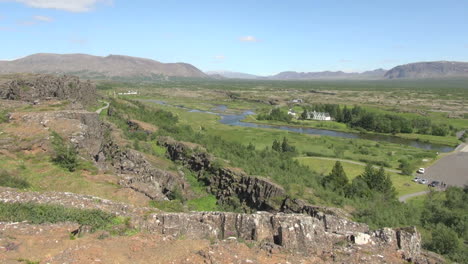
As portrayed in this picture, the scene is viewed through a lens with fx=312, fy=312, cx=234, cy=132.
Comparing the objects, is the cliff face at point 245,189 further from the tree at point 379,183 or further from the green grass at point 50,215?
the tree at point 379,183

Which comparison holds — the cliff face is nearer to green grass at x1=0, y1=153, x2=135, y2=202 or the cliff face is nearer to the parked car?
green grass at x1=0, y1=153, x2=135, y2=202

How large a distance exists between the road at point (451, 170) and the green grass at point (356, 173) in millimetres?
6534

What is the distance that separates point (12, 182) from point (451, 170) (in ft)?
246

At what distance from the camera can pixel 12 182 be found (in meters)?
17.1

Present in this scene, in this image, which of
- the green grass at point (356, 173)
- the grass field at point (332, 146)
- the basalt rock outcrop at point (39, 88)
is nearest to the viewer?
the basalt rock outcrop at point (39, 88)

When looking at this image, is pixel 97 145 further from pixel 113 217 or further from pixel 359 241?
pixel 359 241

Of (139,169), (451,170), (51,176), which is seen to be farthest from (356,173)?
(51,176)

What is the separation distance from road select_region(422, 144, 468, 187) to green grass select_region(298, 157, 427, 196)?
6534mm

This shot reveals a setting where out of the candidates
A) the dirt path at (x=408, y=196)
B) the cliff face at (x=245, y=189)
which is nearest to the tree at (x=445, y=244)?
the cliff face at (x=245, y=189)

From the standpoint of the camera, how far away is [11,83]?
43.9 metres

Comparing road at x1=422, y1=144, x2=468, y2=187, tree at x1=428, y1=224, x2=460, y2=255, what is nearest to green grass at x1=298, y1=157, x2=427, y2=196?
road at x1=422, y1=144, x2=468, y2=187

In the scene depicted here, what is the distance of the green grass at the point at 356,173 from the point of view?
50719 mm

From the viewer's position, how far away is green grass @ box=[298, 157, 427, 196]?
5072cm

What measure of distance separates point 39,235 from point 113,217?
271 centimetres
